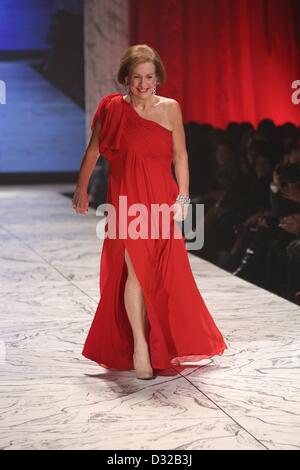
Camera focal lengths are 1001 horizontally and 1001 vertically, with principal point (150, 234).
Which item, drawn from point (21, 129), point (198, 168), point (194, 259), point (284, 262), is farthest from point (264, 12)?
point (21, 129)

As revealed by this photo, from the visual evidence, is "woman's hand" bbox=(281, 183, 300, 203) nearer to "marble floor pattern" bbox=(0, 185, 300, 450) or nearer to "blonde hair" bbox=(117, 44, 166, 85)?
"marble floor pattern" bbox=(0, 185, 300, 450)

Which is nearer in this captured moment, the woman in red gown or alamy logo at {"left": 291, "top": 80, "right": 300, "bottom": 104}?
the woman in red gown

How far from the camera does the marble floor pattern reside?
2768 millimetres

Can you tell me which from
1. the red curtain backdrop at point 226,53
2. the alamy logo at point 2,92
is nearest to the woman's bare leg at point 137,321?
the red curtain backdrop at point 226,53

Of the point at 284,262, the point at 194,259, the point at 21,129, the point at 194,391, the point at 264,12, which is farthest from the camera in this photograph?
the point at 21,129

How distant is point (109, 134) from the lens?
11.0 ft

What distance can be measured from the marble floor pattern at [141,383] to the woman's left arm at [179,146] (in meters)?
0.65

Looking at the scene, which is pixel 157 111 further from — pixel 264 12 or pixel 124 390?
pixel 264 12

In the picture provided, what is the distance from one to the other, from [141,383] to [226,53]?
5.03 m

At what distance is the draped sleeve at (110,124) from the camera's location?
3.34 meters

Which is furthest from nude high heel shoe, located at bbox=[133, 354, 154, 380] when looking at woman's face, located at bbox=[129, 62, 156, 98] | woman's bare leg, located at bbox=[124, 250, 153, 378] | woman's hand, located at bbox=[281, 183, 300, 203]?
woman's hand, located at bbox=[281, 183, 300, 203]

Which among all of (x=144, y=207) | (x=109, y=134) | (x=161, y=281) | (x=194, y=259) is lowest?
(x=194, y=259)

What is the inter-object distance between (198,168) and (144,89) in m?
4.25

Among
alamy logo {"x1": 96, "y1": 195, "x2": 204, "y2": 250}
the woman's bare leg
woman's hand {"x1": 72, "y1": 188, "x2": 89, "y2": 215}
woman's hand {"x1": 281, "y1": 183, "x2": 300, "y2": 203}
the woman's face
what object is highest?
the woman's face
